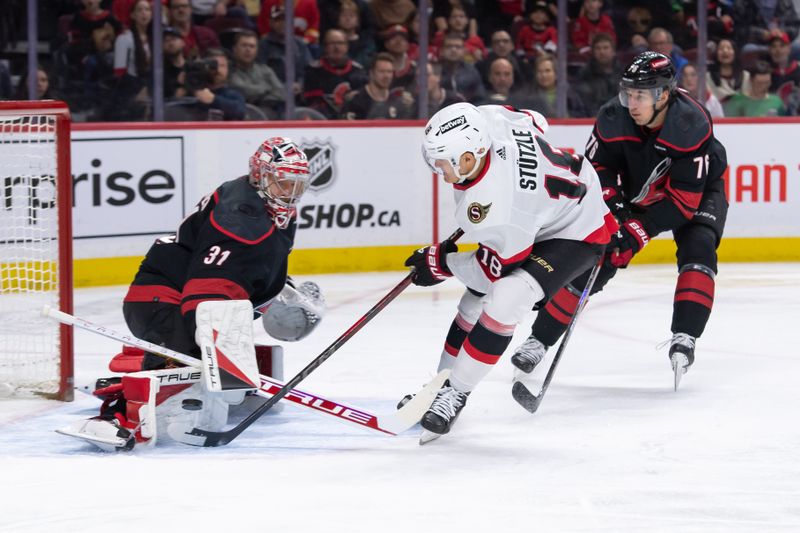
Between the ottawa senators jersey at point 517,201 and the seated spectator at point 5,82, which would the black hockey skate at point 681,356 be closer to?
the ottawa senators jersey at point 517,201

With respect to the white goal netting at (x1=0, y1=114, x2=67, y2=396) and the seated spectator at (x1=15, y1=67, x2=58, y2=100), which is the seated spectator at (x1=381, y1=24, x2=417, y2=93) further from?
the white goal netting at (x1=0, y1=114, x2=67, y2=396)

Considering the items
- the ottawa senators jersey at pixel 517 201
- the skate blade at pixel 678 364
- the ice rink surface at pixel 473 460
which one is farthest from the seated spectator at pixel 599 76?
the ottawa senators jersey at pixel 517 201

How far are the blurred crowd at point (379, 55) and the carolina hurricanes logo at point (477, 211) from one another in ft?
11.4

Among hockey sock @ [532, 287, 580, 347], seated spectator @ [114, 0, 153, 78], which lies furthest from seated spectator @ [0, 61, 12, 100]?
hockey sock @ [532, 287, 580, 347]

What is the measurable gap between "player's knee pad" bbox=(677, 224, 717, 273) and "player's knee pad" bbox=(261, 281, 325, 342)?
4.11ft

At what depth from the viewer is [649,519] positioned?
2.75 m

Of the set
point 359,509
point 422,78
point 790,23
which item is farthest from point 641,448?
point 790,23

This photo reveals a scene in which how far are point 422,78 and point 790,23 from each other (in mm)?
2286

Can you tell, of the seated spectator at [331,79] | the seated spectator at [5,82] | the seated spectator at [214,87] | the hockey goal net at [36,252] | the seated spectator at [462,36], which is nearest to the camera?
the hockey goal net at [36,252]

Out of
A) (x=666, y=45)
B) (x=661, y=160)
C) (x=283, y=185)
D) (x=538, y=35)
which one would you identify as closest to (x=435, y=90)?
(x=538, y=35)

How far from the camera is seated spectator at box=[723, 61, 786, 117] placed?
24.8ft

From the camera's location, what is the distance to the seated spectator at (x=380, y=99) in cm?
705

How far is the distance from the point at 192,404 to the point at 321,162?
3.59 m

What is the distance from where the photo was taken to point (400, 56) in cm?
715
